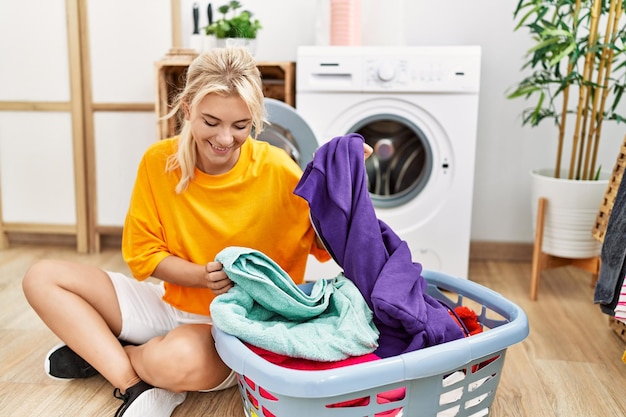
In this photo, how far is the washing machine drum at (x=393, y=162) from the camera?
201 centimetres

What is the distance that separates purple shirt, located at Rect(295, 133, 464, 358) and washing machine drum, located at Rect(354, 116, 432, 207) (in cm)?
80

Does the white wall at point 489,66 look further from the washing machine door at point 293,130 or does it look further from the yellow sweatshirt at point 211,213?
the yellow sweatshirt at point 211,213

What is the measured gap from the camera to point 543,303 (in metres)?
1.91

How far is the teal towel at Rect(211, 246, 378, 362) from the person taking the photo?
1.04 metres

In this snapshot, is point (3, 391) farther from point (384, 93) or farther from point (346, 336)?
point (384, 93)

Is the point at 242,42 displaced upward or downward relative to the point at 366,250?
upward

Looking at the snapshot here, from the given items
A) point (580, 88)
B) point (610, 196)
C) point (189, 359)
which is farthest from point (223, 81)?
point (580, 88)

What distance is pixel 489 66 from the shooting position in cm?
229

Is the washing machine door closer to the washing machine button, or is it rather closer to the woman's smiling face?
the washing machine button

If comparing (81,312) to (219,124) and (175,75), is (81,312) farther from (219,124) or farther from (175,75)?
(175,75)

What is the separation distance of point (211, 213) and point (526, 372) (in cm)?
83

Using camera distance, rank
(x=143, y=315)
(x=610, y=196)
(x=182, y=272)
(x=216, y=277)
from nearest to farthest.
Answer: (x=216, y=277), (x=182, y=272), (x=143, y=315), (x=610, y=196)

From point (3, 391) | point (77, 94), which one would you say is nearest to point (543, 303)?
point (3, 391)

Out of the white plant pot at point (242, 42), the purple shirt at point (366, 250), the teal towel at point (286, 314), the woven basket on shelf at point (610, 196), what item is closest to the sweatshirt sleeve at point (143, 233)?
the teal towel at point (286, 314)
